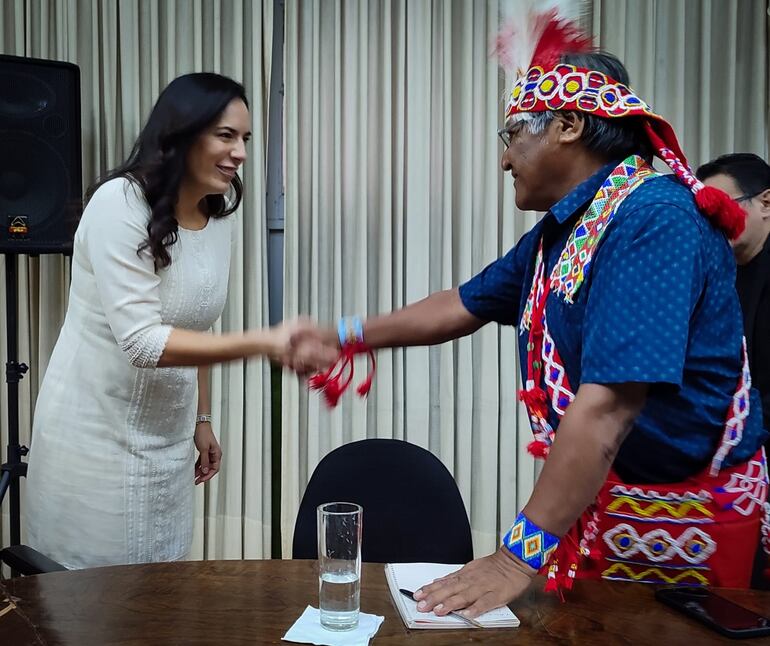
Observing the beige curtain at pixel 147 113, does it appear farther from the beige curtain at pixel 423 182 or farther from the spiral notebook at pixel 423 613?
→ the spiral notebook at pixel 423 613

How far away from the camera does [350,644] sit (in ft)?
3.51

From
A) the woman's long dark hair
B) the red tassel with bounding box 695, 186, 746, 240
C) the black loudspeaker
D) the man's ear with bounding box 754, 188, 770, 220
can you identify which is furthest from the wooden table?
the black loudspeaker

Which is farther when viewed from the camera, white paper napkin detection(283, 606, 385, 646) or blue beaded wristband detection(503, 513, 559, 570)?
blue beaded wristband detection(503, 513, 559, 570)

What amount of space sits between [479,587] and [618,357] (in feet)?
1.35

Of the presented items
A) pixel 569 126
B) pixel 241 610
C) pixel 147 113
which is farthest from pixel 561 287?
pixel 147 113

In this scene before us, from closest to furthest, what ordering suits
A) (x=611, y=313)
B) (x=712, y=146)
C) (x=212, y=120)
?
(x=611, y=313) → (x=212, y=120) → (x=712, y=146)

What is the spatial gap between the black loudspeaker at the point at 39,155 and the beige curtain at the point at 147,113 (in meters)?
0.49

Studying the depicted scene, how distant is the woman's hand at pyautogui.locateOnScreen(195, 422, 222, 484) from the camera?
2367 millimetres

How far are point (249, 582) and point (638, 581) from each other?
2.26 ft

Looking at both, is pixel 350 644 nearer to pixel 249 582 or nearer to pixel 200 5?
pixel 249 582

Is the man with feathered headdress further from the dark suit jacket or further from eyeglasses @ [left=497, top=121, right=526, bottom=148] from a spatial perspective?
the dark suit jacket

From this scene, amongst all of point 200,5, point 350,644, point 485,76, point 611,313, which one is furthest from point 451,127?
point 350,644

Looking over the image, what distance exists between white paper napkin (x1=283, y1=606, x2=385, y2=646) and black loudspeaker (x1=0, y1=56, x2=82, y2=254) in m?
1.97

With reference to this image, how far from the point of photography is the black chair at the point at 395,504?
187cm
